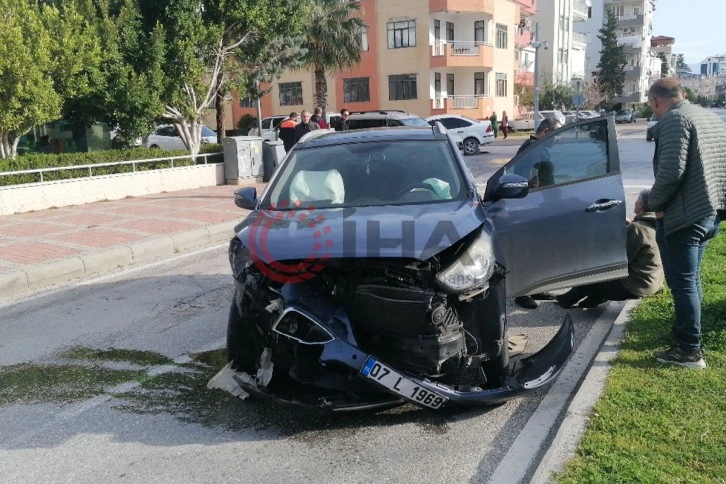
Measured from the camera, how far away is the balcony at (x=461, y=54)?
4256cm

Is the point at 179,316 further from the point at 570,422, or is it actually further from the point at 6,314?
the point at 570,422

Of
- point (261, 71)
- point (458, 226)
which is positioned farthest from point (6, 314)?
point (261, 71)

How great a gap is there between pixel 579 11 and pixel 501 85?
34.7 meters

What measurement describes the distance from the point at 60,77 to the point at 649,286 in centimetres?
1249

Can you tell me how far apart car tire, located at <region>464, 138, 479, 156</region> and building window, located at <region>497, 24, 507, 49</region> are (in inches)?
888

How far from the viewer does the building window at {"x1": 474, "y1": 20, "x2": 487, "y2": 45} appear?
148 ft

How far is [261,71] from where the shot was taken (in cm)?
2705

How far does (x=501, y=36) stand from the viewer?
47.8 metres

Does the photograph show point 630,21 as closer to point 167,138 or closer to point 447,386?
point 167,138

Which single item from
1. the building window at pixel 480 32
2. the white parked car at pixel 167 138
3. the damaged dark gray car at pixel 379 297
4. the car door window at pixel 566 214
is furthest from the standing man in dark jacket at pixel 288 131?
the building window at pixel 480 32

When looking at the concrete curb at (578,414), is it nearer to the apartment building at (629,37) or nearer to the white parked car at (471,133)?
the white parked car at (471,133)

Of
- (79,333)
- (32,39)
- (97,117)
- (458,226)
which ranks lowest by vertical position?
(79,333)

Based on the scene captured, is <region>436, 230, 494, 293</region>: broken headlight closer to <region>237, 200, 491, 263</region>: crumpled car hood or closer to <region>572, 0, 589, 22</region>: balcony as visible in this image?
<region>237, 200, 491, 263</region>: crumpled car hood

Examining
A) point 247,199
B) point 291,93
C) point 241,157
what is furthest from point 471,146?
point 247,199
